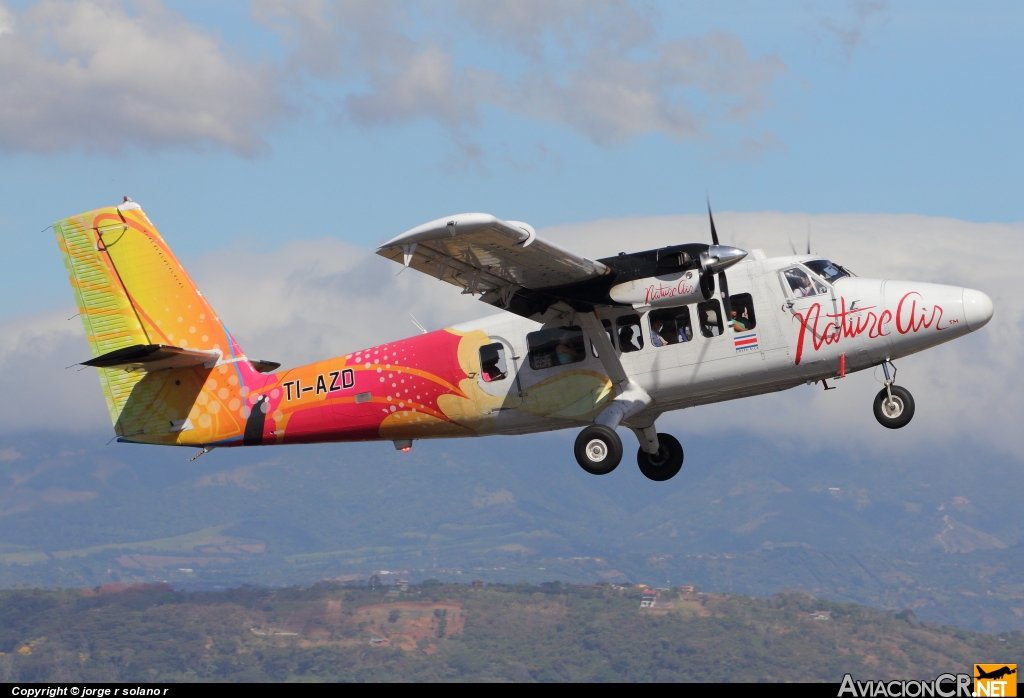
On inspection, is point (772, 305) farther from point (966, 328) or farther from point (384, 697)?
point (384, 697)

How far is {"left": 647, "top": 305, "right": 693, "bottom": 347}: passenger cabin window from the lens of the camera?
23.5 metres

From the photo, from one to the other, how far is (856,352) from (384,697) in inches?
419

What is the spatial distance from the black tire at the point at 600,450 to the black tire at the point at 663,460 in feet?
9.73

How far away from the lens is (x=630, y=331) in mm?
23734

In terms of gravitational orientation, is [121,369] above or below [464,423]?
above

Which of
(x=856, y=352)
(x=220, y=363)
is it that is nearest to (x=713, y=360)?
(x=856, y=352)

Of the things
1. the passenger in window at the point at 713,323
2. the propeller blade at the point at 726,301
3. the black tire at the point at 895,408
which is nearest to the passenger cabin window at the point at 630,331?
the passenger in window at the point at 713,323

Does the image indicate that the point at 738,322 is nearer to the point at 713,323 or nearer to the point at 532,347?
the point at 713,323

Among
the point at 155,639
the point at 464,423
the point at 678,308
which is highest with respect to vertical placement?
the point at 678,308

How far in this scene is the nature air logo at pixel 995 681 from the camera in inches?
739

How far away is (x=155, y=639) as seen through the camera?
7367 inches

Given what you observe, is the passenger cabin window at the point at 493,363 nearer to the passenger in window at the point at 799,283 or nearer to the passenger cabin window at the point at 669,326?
the passenger cabin window at the point at 669,326

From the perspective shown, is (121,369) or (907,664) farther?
(907,664)

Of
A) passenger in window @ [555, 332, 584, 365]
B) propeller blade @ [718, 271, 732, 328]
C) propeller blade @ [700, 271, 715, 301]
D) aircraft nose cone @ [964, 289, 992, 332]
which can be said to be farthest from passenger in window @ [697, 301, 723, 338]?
aircraft nose cone @ [964, 289, 992, 332]
